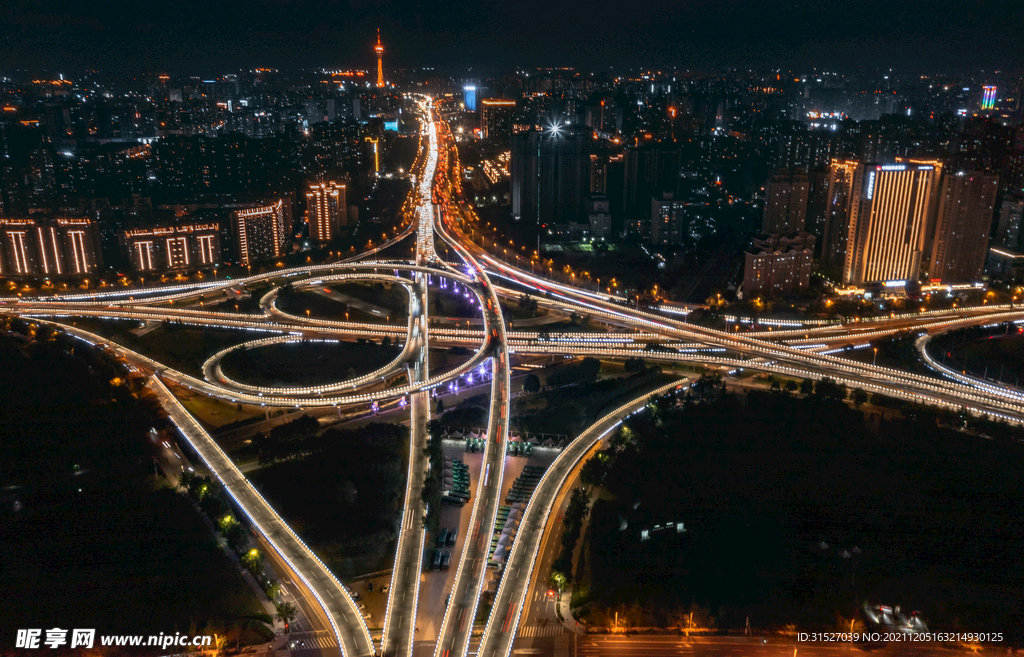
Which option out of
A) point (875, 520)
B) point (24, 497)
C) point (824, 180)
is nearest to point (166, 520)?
point (24, 497)

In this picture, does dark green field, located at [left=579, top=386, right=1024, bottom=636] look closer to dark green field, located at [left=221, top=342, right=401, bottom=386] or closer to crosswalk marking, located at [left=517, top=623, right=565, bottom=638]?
crosswalk marking, located at [left=517, top=623, right=565, bottom=638]

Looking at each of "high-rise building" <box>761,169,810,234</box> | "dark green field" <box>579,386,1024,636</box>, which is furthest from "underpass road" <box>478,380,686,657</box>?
"high-rise building" <box>761,169,810,234</box>

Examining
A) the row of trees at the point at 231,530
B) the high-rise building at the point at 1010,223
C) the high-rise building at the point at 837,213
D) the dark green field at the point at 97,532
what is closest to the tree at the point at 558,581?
the row of trees at the point at 231,530

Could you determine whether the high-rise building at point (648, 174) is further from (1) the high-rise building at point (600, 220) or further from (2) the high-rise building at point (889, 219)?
(2) the high-rise building at point (889, 219)

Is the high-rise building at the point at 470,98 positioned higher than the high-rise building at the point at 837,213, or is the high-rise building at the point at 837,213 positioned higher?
the high-rise building at the point at 470,98

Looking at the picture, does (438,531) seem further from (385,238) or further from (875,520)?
(385,238)

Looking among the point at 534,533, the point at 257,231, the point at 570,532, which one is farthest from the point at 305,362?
the point at 257,231
